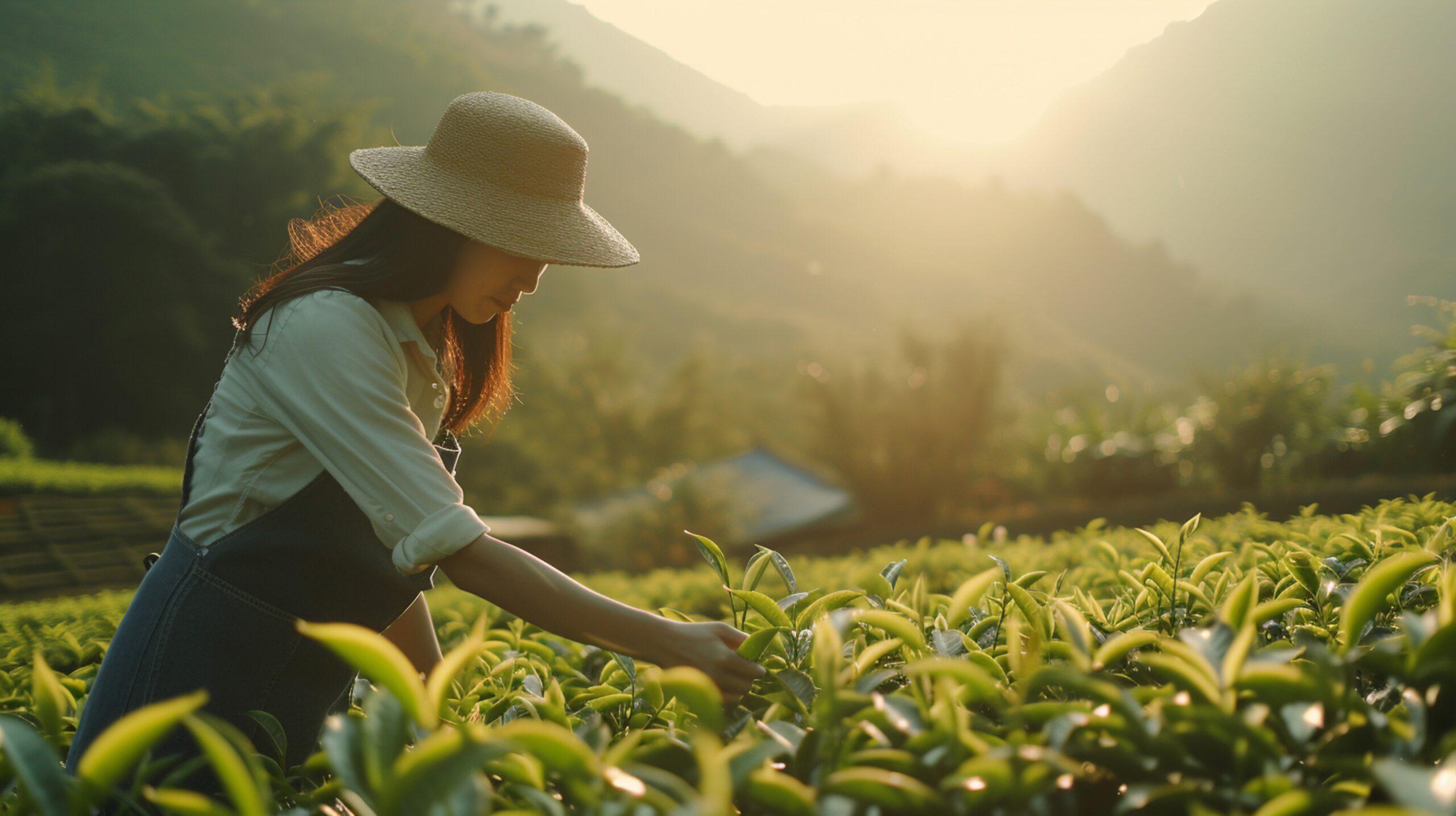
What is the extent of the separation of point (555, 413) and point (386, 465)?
81.1ft

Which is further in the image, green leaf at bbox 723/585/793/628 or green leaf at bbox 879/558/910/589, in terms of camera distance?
green leaf at bbox 879/558/910/589

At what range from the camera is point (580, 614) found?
1086mm

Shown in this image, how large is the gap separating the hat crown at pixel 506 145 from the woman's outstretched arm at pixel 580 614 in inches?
26.4

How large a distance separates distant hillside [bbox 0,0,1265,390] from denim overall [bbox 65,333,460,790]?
5566 cm

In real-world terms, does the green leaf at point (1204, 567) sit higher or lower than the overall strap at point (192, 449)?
higher

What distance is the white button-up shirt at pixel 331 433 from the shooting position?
1117mm

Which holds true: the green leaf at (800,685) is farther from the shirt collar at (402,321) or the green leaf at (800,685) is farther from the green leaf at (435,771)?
the shirt collar at (402,321)

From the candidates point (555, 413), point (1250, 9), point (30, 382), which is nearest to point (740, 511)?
point (555, 413)

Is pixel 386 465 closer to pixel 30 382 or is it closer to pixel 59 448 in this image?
pixel 59 448

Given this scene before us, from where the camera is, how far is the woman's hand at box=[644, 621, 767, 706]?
1012 millimetres

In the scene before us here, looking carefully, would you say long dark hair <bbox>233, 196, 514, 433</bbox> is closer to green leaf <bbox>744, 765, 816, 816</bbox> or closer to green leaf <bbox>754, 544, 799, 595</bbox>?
green leaf <bbox>754, 544, 799, 595</bbox>

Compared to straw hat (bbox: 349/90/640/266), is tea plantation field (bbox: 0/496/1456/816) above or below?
below

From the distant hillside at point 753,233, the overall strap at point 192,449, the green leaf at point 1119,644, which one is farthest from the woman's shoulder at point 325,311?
the distant hillside at point 753,233

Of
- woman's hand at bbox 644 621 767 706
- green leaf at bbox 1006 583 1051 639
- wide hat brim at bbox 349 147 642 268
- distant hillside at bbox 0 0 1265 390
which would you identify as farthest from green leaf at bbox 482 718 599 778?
distant hillside at bbox 0 0 1265 390
